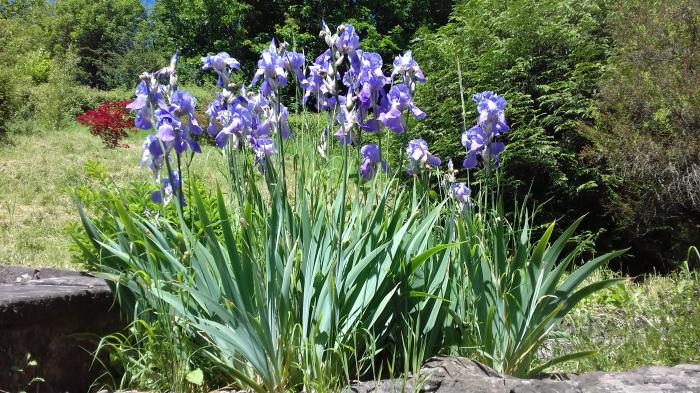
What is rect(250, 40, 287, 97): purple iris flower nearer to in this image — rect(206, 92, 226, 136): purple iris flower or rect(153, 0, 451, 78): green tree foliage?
rect(206, 92, 226, 136): purple iris flower

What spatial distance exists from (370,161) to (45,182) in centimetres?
657

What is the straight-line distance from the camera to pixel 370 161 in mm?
2574

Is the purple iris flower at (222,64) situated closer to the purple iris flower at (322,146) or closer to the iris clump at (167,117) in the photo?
the iris clump at (167,117)

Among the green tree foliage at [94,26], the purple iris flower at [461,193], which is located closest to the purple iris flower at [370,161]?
the purple iris flower at [461,193]

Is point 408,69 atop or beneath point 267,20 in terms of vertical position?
beneath

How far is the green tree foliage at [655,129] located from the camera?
588 cm

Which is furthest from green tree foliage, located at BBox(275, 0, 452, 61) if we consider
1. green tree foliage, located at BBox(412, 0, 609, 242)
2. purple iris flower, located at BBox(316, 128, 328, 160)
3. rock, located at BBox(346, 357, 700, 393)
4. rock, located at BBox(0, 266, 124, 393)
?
rock, located at BBox(346, 357, 700, 393)

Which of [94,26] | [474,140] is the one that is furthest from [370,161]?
[94,26]

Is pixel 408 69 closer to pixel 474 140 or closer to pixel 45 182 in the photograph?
pixel 474 140

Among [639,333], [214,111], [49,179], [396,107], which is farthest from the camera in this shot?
[49,179]

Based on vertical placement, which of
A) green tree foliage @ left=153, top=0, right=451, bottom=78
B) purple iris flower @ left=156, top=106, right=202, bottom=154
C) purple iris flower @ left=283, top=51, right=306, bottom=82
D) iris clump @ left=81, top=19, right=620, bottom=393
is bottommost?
iris clump @ left=81, top=19, right=620, bottom=393

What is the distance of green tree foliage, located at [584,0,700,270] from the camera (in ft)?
19.3

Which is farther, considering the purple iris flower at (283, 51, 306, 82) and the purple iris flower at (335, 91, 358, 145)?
the purple iris flower at (283, 51, 306, 82)

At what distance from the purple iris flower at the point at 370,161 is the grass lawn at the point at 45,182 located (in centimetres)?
136
